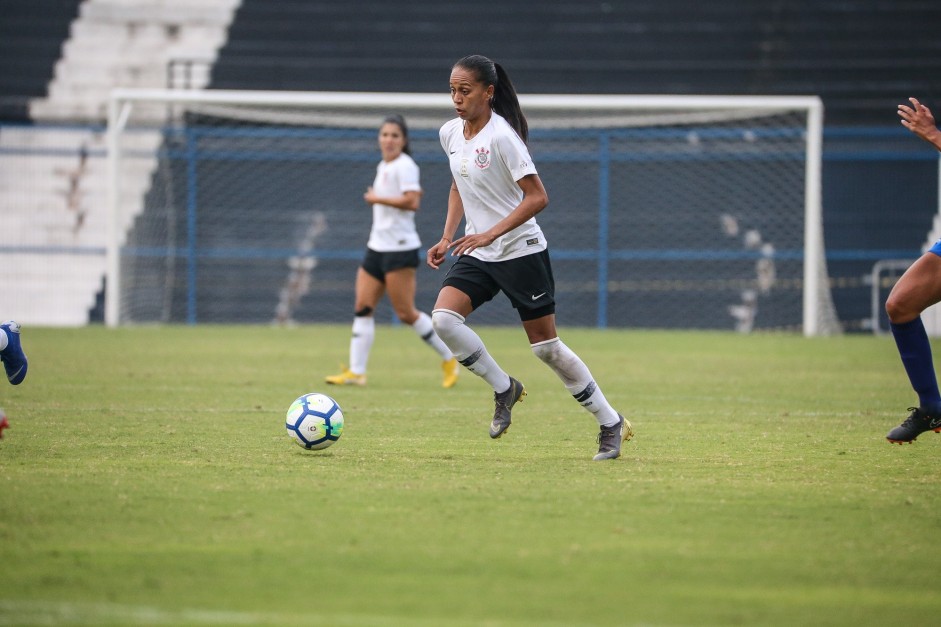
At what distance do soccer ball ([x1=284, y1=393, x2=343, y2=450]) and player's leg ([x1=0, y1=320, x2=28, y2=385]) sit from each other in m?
1.99

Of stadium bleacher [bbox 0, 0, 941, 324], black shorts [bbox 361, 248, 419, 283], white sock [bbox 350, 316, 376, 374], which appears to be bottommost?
white sock [bbox 350, 316, 376, 374]

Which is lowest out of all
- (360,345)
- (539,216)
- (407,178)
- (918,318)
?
(360,345)

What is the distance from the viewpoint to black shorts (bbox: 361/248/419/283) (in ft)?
36.7

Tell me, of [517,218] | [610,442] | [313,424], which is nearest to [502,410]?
[610,442]

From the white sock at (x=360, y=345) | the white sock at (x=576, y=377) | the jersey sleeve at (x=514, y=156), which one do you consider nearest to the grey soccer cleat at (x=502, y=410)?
the white sock at (x=576, y=377)

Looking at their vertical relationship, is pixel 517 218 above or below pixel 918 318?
above

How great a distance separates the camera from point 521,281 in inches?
258

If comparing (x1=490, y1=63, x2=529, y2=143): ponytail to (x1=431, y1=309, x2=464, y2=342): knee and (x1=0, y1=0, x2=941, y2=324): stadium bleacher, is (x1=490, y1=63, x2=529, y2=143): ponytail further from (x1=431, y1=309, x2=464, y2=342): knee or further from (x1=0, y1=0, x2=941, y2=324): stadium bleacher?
(x1=0, y1=0, x2=941, y2=324): stadium bleacher

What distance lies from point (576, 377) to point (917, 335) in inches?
72.6

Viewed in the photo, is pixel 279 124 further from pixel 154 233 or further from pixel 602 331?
Answer: pixel 602 331

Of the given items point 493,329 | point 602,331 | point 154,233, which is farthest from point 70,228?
point 602,331

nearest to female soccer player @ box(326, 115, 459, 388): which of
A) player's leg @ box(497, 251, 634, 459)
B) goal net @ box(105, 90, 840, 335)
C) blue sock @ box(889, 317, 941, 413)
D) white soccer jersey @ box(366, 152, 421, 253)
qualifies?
white soccer jersey @ box(366, 152, 421, 253)

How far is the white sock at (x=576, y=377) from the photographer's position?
6.54 m

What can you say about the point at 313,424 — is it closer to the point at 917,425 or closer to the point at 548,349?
the point at 548,349
